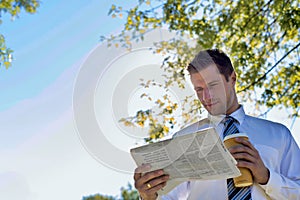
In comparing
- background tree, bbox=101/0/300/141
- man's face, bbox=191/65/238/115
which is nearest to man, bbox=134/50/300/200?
man's face, bbox=191/65/238/115

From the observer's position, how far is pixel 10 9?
3.52 meters

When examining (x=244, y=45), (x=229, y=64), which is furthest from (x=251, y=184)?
(x=244, y=45)

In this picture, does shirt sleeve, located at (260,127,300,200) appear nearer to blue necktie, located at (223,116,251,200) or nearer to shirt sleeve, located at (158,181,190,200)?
blue necktie, located at (223,116,251,200)

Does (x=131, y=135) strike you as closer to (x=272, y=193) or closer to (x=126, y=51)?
(x=126, y=51)

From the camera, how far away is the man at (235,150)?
116 cm

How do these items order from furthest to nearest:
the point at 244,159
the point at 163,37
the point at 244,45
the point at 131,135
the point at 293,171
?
the point at 244,45 → the point at 163,37 → the point at 131,135 → the point at 293,171 → the point at 244,159

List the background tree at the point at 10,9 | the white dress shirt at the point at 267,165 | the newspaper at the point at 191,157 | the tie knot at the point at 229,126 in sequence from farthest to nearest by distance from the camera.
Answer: the background tree at the point at 10,9 < the tie knot at the point at 229,126 < the white dress shirt at the point at 267,165 < the newspaper at the point at 191,157

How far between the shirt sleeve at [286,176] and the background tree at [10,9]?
232cm

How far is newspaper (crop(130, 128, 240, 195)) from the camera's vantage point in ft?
3.55

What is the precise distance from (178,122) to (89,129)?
2.17 ft

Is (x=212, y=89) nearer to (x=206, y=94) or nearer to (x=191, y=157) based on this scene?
(x=206, y=94)

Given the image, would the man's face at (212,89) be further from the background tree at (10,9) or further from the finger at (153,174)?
the background tree at (10,9)

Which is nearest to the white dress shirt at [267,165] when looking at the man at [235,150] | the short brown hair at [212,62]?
the man at [235,150]

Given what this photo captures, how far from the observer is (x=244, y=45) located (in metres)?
3.38
